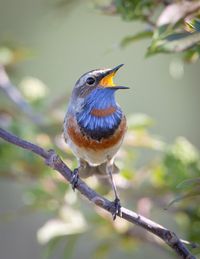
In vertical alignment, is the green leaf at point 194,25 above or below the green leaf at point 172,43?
below

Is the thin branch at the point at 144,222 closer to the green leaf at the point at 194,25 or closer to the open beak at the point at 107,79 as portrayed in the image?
the green leaf at the point at 194,25

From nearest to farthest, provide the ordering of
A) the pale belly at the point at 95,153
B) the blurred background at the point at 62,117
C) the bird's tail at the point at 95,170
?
the blurred background at the point at 62,117, the pale belly at the point at 95,153, the bird's tail at the point at 95,170

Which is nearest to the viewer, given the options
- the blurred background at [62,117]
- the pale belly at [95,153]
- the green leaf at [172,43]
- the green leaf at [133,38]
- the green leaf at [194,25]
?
the green leaf at [194,25]

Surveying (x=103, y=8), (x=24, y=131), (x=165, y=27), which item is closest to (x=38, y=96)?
(x=24, y=131)

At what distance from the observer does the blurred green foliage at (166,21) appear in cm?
211

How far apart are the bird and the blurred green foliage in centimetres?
41

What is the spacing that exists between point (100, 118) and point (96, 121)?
2 cm

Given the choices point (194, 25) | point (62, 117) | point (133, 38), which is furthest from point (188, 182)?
point (62, 117)

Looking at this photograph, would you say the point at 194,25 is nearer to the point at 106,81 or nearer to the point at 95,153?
the point at 106,81

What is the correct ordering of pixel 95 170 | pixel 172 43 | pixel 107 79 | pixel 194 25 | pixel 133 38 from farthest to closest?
pixel 95 170, pixel 107 79, pixel 133 38, pixel 172 43, pixel 194 25

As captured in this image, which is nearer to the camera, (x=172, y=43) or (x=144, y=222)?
(x=144, y=222)

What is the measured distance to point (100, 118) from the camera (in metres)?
2.81

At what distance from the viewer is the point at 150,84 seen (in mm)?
6254

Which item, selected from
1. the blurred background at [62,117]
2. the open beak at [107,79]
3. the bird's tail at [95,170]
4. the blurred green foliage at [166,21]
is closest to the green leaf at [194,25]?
the blurred background at [62,117]
